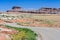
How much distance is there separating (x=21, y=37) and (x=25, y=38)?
38 centimetres

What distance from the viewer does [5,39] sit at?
2142cm

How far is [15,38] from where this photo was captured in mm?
21812

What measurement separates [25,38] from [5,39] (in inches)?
92.9

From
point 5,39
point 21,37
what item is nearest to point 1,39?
point 5,39

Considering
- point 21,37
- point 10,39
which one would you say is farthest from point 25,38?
point 10,39

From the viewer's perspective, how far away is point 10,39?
21812mm

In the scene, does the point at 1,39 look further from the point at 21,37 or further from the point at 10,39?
the point at 21,37

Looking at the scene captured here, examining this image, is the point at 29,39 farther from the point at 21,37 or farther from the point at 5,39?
the point at 5,39

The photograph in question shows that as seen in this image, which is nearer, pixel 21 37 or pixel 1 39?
pixel 1 39

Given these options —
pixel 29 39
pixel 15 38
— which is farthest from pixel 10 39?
pixel 29 39

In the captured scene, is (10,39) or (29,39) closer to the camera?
(10,39)

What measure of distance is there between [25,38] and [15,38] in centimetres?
154

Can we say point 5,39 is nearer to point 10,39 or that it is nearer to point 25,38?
point 10,39

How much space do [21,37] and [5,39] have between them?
82.2 inches
